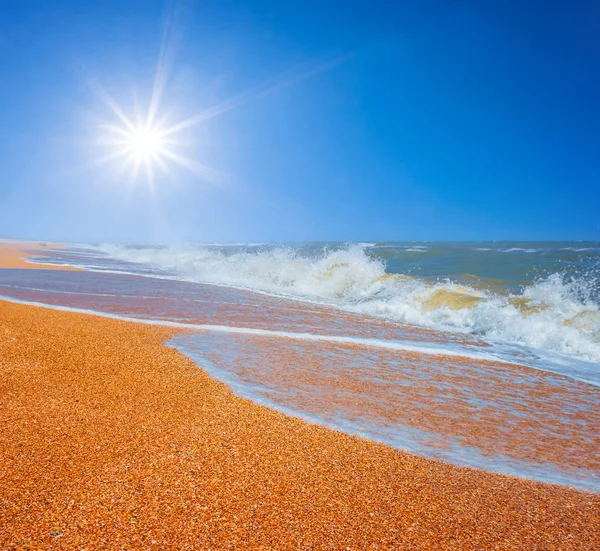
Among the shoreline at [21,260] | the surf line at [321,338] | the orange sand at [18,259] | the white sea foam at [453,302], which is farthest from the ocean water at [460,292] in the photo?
the orange sand at [18,259]

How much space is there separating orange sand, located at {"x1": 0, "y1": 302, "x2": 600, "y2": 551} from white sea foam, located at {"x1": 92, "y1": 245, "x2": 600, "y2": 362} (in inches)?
239

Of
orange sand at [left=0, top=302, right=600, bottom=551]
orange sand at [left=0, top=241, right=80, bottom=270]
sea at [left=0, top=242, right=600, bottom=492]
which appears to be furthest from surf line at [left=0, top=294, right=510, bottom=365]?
orange sand at [left=0, top=241, right=80, bottom=270]

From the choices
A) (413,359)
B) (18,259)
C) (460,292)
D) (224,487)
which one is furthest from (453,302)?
(18,259)

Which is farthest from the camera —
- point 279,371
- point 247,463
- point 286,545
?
point 279,371

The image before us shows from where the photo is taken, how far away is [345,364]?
5973 mm

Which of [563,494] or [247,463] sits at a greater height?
Answer: [247,463]

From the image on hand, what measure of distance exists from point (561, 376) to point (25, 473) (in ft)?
21.0

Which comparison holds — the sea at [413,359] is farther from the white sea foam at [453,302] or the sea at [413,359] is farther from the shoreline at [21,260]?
the shoreline at [21,260]

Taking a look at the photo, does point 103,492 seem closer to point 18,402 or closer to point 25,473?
A: point 25,473

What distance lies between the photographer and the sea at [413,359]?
12.6ft

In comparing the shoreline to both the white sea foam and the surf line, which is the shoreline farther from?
the surf line

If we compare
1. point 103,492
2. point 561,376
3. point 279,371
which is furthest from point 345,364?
point 103,492

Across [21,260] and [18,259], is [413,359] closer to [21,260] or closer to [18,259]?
[21,260]

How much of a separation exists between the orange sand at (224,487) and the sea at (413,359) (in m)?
0.43
